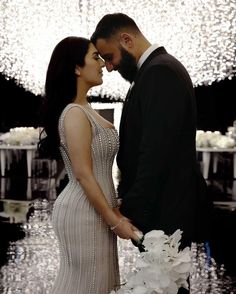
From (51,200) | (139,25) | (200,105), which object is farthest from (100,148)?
(200,105)

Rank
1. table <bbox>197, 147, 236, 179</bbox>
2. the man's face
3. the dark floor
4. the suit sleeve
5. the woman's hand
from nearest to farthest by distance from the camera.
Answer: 1. the suit sleeve
2. the woman's hand
3. the man's face
4. the dark floor
5. table <bbox>197, 147, 236, 179</bbox>

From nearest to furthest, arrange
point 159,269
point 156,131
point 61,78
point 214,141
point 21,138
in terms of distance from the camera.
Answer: point 159,269 → point 156,131 → point 61,78 → point 214,141 → point 21,138

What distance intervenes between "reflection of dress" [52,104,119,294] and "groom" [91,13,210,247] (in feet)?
0.30

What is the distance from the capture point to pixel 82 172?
2.34m

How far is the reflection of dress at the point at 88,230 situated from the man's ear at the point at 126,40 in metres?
0.28

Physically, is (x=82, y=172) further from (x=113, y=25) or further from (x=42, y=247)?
(x=42, y=247)

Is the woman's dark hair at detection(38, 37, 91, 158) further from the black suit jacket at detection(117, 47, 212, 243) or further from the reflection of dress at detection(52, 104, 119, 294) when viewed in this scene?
the black suit jacket at detection(117, 47, 212, 243)

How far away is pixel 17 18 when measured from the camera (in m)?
11.5

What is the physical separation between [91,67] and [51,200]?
5395 mm

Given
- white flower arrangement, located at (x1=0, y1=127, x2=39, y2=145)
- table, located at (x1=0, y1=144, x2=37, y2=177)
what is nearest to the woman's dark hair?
table, located at (x1=0, y1=144, x2=37, y2=177)

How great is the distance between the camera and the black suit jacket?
7.02 ft

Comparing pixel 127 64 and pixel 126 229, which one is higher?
pixel 127 64

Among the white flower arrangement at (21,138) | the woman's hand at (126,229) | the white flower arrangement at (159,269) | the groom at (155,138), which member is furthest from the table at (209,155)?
the white flower arrangement at (159,269)

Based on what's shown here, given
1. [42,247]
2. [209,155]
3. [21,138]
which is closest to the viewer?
[42,247]
